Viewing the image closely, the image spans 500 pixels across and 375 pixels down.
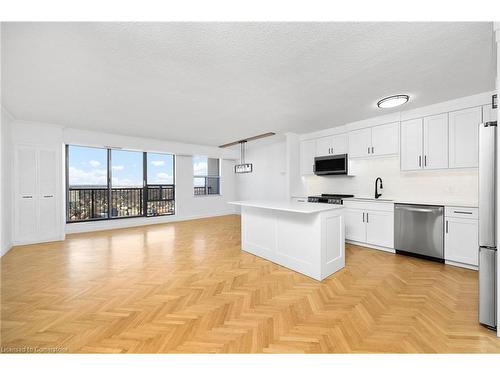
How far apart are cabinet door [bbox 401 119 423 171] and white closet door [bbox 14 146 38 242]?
23.5 feet

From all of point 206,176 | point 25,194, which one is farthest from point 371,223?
point 25,194

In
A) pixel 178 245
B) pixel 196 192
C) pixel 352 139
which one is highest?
pixel 352 139

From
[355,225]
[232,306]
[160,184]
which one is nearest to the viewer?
[232,306]

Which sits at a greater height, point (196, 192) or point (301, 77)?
point (301, 77)

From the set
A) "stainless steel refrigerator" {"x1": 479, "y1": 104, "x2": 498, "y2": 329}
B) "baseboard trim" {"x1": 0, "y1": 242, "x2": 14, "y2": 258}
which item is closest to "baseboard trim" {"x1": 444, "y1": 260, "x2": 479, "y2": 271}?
"stainless steel refrigerator" {"x1": 479, "y1": 104, "x2": 498, "y2": 329}

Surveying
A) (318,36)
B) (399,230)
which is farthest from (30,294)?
(399,230)

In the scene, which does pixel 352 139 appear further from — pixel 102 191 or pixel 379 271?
pixel 102 191

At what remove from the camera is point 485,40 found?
192 cm

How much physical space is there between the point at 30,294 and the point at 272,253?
2.91m

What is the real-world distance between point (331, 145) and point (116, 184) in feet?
19.3

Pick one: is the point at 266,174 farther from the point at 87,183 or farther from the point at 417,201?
the point at 87,183

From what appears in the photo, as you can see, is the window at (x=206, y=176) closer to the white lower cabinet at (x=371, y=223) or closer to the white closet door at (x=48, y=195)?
the white closet door at (x=48, y=195)

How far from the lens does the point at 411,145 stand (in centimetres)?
374
